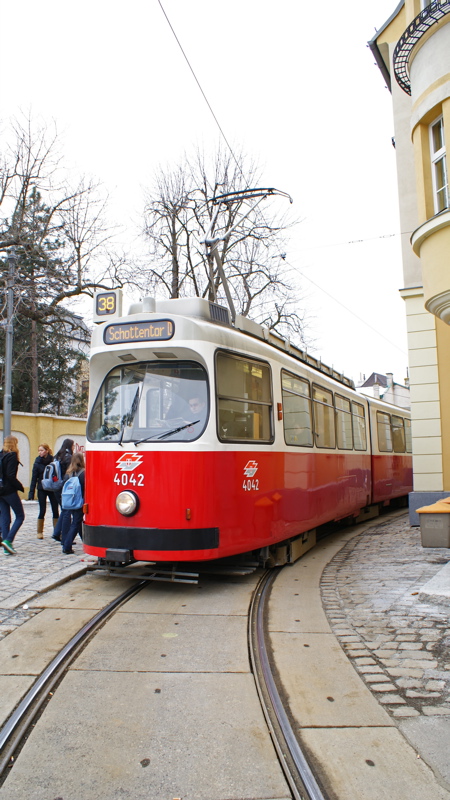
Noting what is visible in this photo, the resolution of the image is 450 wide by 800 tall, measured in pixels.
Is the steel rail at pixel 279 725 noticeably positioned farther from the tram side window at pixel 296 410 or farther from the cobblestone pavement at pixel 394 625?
the tram side window at pixel 296 410

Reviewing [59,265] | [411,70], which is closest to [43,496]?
[411,70]

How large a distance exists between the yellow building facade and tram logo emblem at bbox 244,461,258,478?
4405mm

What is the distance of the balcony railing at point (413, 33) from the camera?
9.40 meters

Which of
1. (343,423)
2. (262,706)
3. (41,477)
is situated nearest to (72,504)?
(41,477)

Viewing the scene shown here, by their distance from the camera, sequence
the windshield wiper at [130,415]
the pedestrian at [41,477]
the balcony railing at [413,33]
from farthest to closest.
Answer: the pedestrian at [41,477] < the balcony railing at [413,33] < the windshield wiper at [130,415]

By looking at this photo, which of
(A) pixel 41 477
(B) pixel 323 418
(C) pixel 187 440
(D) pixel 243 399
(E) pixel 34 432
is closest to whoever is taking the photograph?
(C) pixel 187 440

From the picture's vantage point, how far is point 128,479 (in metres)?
6.37

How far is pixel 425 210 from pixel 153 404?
679cm

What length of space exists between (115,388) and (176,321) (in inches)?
43.0

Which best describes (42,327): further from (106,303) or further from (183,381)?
(183,381)

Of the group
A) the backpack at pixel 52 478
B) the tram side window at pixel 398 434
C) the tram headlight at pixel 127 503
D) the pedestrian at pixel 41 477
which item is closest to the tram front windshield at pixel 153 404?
the tram headlight at pixel 127 503

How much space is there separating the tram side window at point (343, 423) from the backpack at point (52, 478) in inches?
189

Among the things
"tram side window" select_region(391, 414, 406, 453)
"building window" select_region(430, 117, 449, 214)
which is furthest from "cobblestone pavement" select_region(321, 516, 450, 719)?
"tram side window" select_region(391, 414, 406, 453)

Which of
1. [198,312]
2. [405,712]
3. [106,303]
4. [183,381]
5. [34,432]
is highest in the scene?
[106,303]
